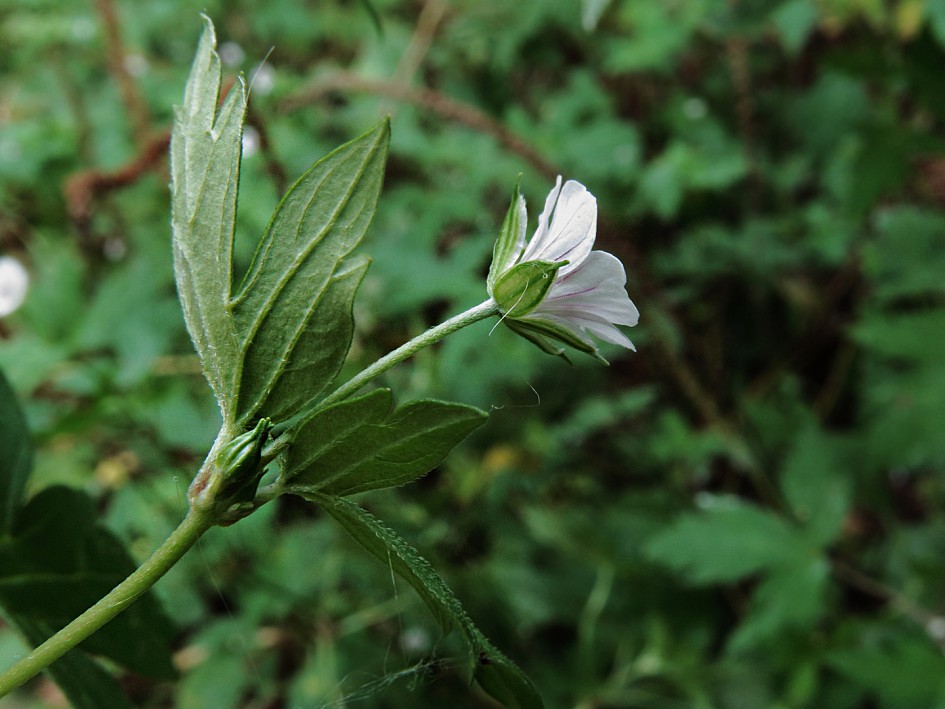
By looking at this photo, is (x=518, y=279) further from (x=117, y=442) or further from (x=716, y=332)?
(x=716, y=332)

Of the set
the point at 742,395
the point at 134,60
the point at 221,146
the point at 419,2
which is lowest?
the point at 742,395

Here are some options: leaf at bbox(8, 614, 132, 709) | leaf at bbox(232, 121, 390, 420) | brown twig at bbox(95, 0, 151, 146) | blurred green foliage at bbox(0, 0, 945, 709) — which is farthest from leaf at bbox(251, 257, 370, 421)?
brown twig at bbox(95, 0, 151, 146)

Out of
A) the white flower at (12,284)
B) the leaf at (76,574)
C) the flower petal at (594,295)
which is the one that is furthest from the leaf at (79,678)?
the white flower at (12,284)

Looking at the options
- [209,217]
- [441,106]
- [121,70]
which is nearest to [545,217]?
[209,217]

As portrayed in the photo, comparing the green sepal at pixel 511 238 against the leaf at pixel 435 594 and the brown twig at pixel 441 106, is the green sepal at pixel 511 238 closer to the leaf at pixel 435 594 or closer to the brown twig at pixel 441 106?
the leaf at pixel 435 594

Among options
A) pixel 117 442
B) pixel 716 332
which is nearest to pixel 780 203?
pixel 716 332

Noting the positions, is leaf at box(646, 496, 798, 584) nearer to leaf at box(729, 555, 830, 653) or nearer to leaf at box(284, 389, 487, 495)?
leaf at box(729, 555, 830, 653)

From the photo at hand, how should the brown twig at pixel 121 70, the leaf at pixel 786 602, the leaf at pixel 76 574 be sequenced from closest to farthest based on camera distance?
the leaf at pixel 76 574 → the leaf at pixel 786 602 → the brown twig at pixel 121 70
